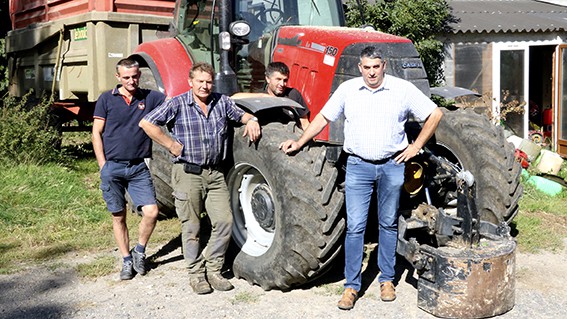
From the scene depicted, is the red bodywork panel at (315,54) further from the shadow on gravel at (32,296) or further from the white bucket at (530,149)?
the white bucket at (530,149)

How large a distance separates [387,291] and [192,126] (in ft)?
6.05

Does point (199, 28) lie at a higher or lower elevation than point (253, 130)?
higher

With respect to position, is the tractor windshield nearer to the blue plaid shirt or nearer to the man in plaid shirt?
the man in plaid shirt

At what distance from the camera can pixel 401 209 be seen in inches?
209

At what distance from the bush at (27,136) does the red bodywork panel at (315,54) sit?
4.30m

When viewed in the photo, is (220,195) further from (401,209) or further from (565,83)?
(565,83)

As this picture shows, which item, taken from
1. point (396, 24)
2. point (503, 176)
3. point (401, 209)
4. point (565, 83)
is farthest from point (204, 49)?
point (565, 83)

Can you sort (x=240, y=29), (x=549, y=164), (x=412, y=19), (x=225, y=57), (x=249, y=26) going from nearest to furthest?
(x=240, y=29) → (x=249, y=26) → (x=225, y=57) → (x=549, y=164) → (x=412, y=19)

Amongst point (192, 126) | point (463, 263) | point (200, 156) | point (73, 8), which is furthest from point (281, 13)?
point (73, 8)

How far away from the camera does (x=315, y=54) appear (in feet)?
17.9

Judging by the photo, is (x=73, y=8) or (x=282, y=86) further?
(x=73, y=8)

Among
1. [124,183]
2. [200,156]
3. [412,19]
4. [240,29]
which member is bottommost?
[124,183]

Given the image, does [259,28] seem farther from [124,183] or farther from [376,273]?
[376,273]

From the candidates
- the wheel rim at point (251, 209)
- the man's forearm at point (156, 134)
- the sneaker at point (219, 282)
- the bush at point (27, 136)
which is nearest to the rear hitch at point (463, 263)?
the wheel rim at point (251, 209)
